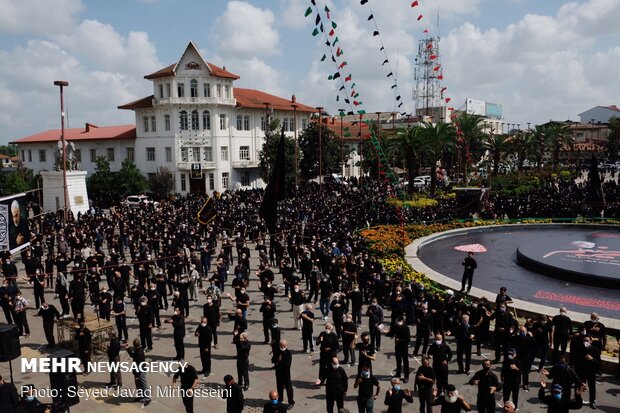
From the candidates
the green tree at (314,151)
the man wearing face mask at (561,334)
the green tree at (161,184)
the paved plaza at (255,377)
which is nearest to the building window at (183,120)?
the green tree at (161,184)

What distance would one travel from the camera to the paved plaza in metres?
10.4

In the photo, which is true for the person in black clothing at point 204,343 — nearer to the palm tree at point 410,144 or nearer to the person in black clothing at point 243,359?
the person in black clothing at point 243,359

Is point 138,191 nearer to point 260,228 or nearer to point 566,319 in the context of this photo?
point 260,228

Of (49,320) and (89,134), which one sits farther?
(89,134)

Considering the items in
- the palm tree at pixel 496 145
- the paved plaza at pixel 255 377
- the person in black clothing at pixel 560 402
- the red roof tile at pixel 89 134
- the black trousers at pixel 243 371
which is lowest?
the paved plaza at pixel 255 377

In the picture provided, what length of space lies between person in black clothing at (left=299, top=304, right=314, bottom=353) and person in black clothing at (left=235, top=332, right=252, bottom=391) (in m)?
2.07

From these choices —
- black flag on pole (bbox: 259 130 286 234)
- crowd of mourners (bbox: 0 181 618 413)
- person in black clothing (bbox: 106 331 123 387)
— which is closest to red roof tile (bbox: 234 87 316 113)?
crowd of mourners (bbox: 0 181 618 413)

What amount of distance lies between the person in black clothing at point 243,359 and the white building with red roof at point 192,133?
44144mm

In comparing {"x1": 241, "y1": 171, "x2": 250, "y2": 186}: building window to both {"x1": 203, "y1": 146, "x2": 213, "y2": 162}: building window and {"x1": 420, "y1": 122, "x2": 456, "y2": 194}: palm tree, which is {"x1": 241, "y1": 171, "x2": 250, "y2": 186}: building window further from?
{"x1": 420, "y1": 122, "x2": 456, "y2": 194}: palm tree

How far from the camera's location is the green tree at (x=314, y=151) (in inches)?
2130

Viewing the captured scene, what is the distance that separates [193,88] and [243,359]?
48.3 m

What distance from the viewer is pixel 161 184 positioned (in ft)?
171

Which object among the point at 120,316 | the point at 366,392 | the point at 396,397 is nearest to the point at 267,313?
the point at 120,316

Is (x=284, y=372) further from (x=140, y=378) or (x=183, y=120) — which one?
(x=183, y=120)
